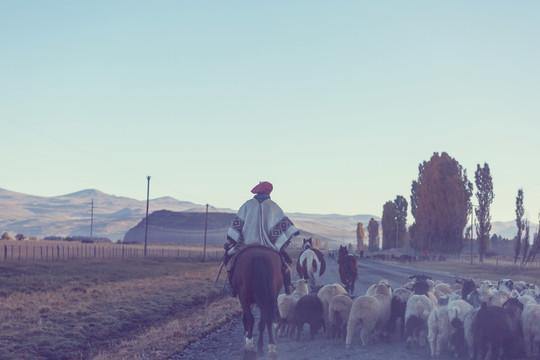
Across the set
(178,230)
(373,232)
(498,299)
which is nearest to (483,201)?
(498,299)

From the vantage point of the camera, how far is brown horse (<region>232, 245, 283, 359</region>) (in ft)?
28.6

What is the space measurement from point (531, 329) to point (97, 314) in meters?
11.9

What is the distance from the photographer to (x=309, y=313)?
1128 cm

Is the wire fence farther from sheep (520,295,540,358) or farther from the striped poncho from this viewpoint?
sheep (520,295,540,358)

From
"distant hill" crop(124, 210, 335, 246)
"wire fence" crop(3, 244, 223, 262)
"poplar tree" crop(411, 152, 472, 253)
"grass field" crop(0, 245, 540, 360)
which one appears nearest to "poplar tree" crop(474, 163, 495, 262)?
"poplar tree" crop(411, 152, 472, 253)

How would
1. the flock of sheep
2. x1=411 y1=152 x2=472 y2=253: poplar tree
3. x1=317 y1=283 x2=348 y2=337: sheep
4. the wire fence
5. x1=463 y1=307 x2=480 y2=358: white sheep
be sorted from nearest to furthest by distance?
the flock of sheep < x1=463 y1=307 x2=480 y2=358: white sheep < x1=317 y1=283 x2=348 y2=337: sheep < the wire fence < x1=411 y1=152 x2=472 y2=253: poplar tree

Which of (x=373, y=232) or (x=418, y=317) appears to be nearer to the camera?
(x=418, y=317)

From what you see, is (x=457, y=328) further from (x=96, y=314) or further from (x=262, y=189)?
(x=96, y=314)

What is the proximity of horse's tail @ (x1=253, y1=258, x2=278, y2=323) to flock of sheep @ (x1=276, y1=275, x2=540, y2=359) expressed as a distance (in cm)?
227

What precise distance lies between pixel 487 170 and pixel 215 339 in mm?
52524

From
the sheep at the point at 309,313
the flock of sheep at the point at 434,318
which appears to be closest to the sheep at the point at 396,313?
the flock of sheep at the point at 434,318

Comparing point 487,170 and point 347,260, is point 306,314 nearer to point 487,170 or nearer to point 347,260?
point 347,260

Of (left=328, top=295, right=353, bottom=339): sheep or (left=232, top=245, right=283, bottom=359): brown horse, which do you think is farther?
(left=328, top=295, right=353, bottom=339): sheep

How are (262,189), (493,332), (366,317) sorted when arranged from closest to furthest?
(493,332)
(262,189)
(366,317)
